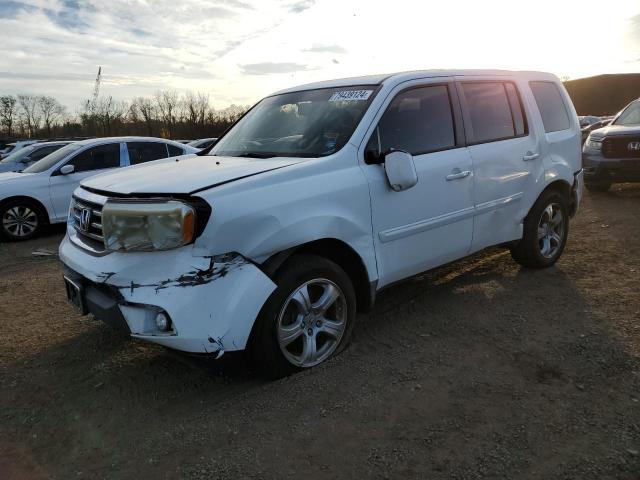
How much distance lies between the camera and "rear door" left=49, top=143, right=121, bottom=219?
8.52 metres

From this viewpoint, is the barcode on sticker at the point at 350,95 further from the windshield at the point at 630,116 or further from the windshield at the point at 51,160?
the windshield at the point at 630,116

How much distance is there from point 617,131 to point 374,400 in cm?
821

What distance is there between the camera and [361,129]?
11.4ft

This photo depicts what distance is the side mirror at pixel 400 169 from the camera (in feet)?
11.0

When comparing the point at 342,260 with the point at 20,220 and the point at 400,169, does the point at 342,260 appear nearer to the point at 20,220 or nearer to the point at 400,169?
the point at 400,169

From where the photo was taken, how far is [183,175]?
3.20 metres

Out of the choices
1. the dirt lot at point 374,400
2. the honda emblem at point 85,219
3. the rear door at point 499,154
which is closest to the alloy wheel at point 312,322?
the dirt lot at point 374,400

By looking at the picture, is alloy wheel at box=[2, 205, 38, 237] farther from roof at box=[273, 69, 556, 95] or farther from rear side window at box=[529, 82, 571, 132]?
rear side window at box=[529, 82, 571, 132]

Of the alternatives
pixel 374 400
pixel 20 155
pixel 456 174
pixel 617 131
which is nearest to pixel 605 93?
pixel 617 131

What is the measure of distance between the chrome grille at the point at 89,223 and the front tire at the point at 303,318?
3.64 feet

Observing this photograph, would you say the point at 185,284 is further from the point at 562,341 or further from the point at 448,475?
the point at 562,341

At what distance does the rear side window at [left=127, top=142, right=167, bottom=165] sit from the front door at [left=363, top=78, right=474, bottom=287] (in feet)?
21.3

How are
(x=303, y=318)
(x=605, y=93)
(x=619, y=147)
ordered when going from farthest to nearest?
(x=605, y=93), (x=619, y=147), (x=303, y=318)

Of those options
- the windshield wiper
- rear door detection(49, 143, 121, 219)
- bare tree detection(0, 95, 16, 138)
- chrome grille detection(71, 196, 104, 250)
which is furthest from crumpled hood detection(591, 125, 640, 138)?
bare tree detection(0, 95, 16, 138)
